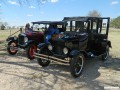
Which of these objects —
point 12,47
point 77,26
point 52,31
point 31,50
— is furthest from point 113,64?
point 12,47

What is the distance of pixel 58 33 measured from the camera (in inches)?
431

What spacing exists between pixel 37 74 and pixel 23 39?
4.18 meters

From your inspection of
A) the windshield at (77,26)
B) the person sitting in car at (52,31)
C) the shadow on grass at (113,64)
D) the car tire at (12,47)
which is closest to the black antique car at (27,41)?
the car tire at (12,47)

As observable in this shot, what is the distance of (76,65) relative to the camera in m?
8.48

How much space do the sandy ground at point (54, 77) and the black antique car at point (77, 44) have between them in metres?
0.46

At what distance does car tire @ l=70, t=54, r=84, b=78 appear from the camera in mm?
8094

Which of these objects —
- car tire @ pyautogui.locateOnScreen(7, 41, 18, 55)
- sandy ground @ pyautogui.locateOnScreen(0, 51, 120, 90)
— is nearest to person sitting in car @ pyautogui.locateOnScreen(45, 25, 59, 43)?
sandy ground @ pyautogui.locateOnScreen(0, 51, 120, 90)

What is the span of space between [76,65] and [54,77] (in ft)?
3.18

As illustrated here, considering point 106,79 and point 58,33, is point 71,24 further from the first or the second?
point 106,79

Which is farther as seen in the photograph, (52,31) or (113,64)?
(52,31)

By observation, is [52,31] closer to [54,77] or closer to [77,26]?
[77,26]

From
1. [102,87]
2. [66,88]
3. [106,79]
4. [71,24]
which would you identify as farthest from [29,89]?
[71,24]

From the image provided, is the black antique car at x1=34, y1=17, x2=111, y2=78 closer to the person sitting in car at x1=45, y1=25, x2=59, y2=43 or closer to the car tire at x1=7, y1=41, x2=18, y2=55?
the person sitting in car at x1=45, y1=25, x2=59, y2=43

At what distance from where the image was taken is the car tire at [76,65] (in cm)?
809
